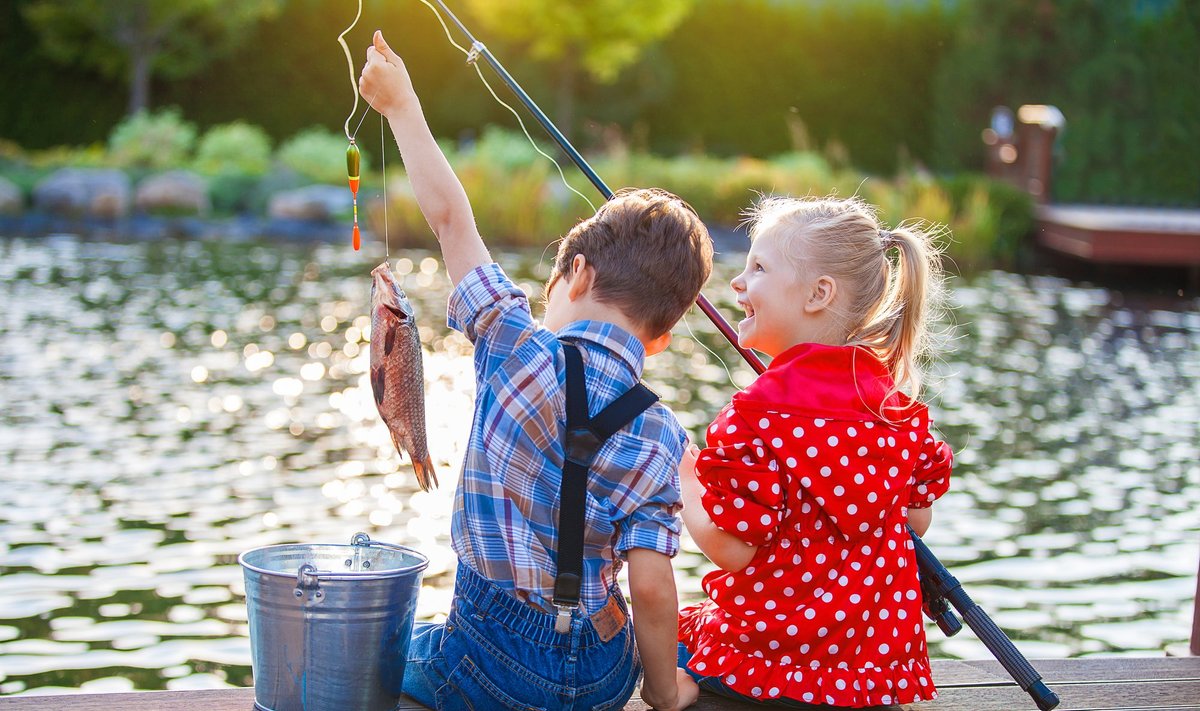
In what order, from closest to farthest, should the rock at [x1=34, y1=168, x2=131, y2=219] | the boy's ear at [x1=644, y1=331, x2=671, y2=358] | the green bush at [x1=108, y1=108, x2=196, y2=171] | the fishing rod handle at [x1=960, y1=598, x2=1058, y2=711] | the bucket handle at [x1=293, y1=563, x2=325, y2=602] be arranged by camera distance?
the bucket handle at [x1=293, y1=563, x2=325, y2=602] < the boy's ear at [x1=644, y1=331, x2=671, y2=358] < the fishing rod handle at [x1=960, y1=598, x2=1058, y2=711] < the rock at [x1=34, y1=168, x2=131, y2=219] < the green bush at [x1=108, y1=108, x2=196, y2=171]

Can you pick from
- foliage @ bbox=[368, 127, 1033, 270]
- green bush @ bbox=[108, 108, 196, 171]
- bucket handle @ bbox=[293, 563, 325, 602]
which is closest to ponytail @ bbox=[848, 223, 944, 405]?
bucket handle @ bbox=[293, 563, 325, 602]

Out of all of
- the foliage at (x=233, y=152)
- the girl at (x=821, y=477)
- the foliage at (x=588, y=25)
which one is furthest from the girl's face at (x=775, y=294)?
the foliage at (x=588, y=25)

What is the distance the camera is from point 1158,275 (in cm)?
1411

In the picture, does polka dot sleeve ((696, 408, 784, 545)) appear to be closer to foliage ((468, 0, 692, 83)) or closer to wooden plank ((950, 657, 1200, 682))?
wooden plank ((950, 657, 1200, 682))

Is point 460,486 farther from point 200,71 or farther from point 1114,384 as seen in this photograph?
point 200,71

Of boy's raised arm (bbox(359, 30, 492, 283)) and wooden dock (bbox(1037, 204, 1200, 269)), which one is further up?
boy's raised arm (bbox(359, 30, 492, 283))

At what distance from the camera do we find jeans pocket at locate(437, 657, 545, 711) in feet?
6.70

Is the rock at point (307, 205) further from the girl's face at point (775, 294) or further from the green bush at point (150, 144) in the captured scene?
the girl's face at point (775, 294)

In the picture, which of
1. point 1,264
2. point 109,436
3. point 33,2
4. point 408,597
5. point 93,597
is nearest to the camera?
point 408,597

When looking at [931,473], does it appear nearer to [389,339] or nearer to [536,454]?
[536,454]

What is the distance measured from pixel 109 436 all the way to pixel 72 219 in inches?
372

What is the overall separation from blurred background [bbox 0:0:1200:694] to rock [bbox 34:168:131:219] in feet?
0.12

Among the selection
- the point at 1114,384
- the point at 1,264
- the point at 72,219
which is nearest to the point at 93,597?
the point at 1114,384

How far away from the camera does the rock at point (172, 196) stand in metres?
15.4
